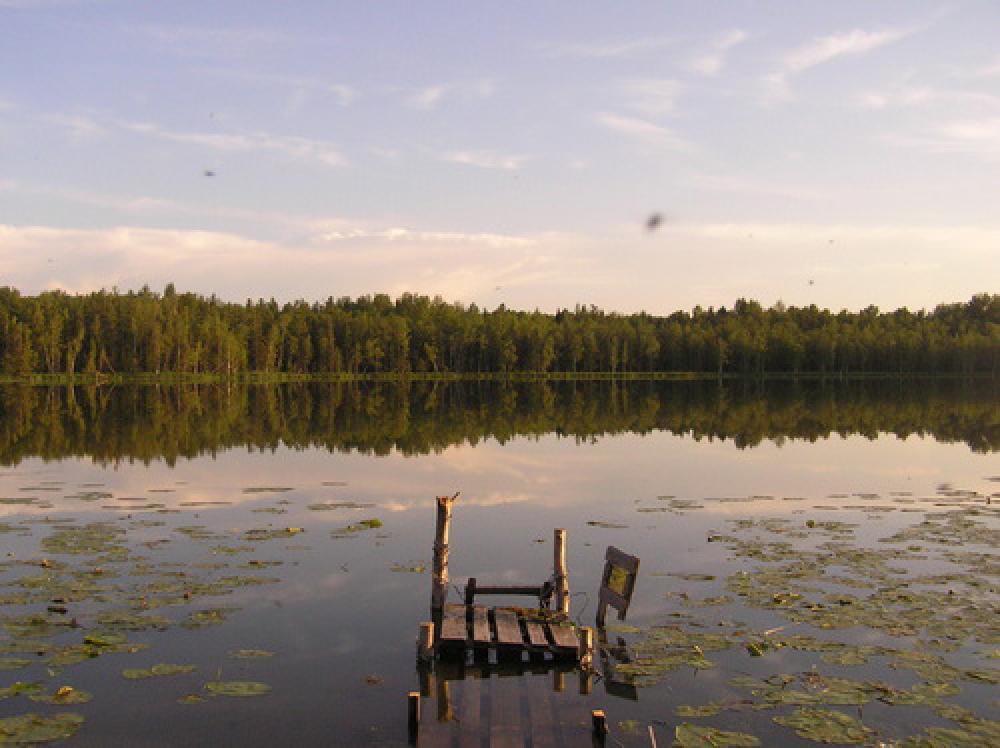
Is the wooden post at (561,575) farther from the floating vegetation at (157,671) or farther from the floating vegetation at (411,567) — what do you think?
the floating vegetation at (157,671)

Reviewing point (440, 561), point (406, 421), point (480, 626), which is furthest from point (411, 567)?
point (406, 421)

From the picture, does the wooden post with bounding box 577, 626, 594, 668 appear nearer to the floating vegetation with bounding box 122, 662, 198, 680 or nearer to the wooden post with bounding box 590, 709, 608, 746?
the wooden post with bounding box 590, 709, 608, 746

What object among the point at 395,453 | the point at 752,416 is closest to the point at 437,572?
the point at 395,453

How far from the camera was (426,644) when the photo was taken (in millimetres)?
14617

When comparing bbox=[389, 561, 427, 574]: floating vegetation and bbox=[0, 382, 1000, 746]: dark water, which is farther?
bbox=[389, 561, 427, 574]: floating vegetation

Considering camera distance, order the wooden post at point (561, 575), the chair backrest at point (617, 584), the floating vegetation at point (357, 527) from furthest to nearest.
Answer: the floating vegetation at point (357, 527) → the wooden post at point (561, 575) → the chair backrest at point (617, 584)

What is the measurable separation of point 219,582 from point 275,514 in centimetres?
876

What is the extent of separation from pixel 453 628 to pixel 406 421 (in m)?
49.7

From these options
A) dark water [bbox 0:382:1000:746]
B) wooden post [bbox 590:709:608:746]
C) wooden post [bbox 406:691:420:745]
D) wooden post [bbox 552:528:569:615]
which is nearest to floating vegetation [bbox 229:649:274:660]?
Answer: dark water [bbox 0:382:1000:746]

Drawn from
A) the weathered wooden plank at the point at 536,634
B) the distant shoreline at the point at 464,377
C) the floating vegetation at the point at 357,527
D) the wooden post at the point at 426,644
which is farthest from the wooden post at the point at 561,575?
the distant shoreline at the point at 464,377

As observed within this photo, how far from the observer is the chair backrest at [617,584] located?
16.0 meters

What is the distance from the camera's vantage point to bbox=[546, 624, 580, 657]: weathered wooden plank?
48.1 ft

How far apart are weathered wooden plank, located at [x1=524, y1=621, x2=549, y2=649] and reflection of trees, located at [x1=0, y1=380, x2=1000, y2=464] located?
29177 millimetres

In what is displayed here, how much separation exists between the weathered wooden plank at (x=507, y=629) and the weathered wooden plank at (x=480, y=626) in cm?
16
